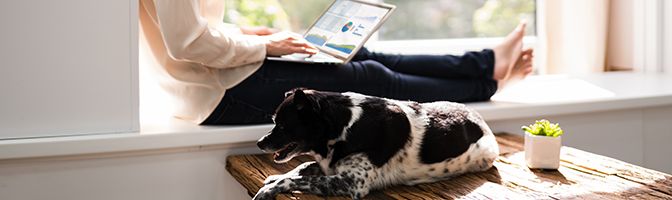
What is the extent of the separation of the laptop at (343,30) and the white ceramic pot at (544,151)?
1.53 ft

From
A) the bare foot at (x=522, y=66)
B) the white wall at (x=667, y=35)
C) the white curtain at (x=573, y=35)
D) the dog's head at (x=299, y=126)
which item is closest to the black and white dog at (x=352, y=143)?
the dog's head at (x=299, y=126)

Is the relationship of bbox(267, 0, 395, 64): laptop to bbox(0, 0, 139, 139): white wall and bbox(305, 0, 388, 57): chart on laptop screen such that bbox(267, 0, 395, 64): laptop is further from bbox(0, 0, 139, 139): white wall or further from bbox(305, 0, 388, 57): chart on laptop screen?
bbox(0, 0, 139, 139): white wall

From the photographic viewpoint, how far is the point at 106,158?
1701 mm

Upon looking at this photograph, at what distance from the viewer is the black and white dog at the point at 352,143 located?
146cm

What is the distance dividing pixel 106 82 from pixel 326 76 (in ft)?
1.69

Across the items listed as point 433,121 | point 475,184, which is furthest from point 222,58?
point 475,184

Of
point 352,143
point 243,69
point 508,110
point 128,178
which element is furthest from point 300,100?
point 508,110

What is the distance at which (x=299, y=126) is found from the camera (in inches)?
58.3

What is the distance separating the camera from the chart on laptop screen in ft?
6.27

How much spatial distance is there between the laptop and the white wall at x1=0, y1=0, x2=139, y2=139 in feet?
1.17

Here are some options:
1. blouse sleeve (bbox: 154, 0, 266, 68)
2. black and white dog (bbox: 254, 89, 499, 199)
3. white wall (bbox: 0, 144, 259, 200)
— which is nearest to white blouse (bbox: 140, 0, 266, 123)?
blouse sleeve (bbox: 154, 0, 266, 68)

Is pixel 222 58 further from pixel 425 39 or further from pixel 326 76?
pixel 425 39

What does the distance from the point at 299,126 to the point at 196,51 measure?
37 centimetres

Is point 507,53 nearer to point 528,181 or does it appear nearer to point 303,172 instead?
point 528,181
